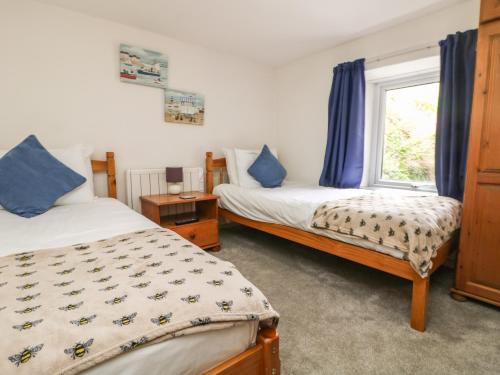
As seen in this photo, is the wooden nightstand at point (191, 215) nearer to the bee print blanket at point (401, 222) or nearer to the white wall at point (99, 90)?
the white wall at point (99, 90)

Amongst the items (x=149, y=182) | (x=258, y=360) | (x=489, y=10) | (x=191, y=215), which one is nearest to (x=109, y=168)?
(x=149, y=182)

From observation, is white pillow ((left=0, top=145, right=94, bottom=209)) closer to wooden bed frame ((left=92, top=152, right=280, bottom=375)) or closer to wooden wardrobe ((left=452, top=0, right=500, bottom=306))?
wooden bed frame ((left=92, top=152, right=280, bottom=375))

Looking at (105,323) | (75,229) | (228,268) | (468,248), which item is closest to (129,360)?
(105,323)

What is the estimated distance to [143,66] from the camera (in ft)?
9.22

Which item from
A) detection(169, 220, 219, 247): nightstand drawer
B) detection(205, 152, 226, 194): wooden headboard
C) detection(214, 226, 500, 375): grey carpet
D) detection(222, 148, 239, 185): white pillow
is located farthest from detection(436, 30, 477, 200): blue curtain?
detection(205, 152, 226, 194): wooden headboard

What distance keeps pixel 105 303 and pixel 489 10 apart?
2.49 m

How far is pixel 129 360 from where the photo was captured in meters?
0.65

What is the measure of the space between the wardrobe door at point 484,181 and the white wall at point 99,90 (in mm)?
2517

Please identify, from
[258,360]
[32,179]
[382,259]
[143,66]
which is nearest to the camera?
[258,360]

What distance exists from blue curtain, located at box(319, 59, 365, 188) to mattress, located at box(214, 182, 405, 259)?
491 mm

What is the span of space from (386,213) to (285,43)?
231cm

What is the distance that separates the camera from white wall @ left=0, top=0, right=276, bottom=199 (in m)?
2.24

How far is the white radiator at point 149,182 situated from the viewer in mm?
2814

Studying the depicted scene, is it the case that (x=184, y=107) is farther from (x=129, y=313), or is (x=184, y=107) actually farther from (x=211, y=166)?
(x=129, y=313)
